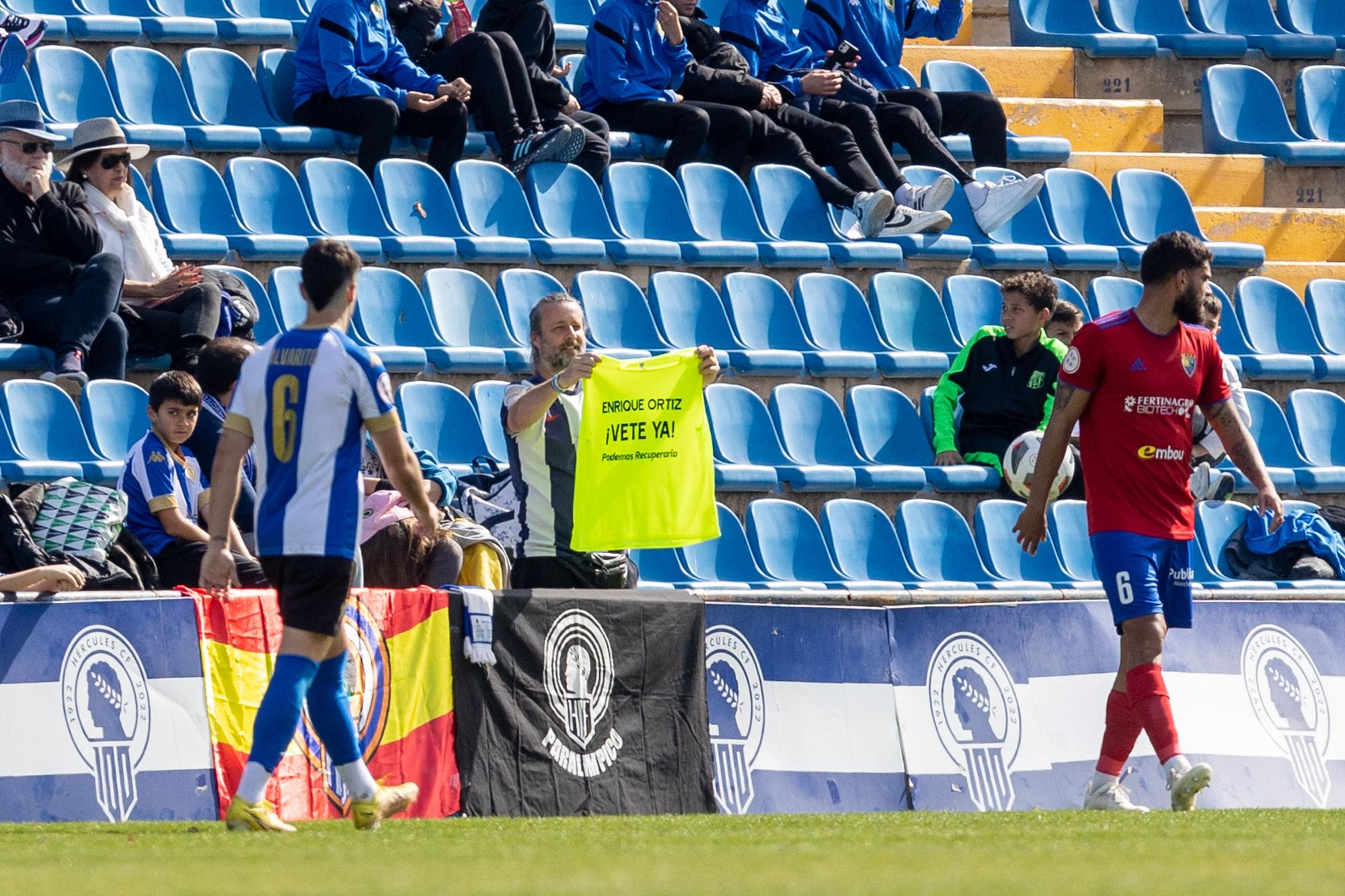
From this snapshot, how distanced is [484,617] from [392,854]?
2.28 metres

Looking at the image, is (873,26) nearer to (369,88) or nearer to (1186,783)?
(369,88)

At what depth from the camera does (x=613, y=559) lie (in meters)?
8.57

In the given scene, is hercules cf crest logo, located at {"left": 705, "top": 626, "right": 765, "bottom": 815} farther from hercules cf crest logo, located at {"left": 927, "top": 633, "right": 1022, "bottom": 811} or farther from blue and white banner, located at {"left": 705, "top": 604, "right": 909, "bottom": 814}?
hercules cf crest logo, located at {"left": 927, "top": 633, "right": 1022, "bottom": 811}

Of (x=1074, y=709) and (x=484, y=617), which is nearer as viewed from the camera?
(x=484, y=617)

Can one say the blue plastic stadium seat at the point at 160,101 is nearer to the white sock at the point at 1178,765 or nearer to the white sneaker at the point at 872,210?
the white sneaker at the point at 872,210

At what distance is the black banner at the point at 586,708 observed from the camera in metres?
7.84

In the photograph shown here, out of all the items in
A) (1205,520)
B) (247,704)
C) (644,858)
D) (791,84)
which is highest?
(791,84)

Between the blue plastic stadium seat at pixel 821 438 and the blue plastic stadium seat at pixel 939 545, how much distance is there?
338 mm

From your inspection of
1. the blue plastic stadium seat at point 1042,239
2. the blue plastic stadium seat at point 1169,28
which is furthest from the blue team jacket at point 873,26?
the blue plastic stadium seat at point 1169,28

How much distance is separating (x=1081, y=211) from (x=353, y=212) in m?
4.95

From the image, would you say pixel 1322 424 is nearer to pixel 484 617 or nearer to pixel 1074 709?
pixel 1074 709

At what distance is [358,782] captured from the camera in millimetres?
6414

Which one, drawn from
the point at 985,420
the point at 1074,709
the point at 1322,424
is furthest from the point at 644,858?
the point at 1322,424

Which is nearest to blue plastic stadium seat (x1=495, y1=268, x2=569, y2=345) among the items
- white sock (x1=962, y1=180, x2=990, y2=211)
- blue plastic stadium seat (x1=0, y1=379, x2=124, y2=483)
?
blue plastic stadium seat (x1=0, y1=379, x2=124, y2=483)
